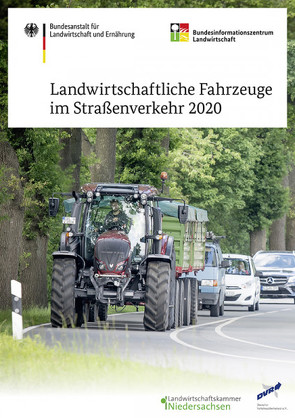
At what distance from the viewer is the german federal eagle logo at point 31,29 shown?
79.9 feet

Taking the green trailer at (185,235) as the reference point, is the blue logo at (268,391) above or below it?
below

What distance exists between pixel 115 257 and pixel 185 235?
5.33 meters

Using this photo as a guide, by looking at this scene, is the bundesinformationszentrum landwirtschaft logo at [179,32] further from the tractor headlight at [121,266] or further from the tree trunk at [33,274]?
the tree trunk at [33,274]

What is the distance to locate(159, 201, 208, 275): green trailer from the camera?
106 ft

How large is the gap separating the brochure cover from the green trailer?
0.20ft

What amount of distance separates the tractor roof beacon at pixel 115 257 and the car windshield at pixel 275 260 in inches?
1010

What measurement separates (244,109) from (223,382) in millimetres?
9574

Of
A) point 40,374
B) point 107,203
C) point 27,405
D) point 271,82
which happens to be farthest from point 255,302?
point 27,405

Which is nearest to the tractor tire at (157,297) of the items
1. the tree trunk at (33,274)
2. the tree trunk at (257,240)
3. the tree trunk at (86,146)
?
the tree trunk at (33,274)

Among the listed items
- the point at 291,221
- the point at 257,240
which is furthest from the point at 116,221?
the point at 291,221

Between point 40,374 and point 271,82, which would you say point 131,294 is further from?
point 40,374

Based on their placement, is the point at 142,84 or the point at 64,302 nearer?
the point at 142,84

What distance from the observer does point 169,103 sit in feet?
80.0

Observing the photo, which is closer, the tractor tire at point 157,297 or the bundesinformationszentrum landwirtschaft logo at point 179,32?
the bundesinformationszentrum landwirtschaft logo at point 179,32
